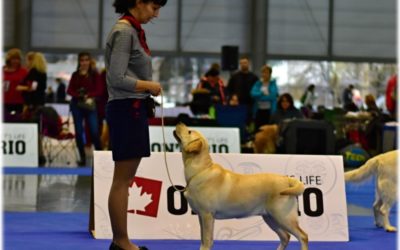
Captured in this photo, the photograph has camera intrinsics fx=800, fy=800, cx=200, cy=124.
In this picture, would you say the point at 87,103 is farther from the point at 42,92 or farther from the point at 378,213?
the point at 378,213

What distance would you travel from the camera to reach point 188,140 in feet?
12.6

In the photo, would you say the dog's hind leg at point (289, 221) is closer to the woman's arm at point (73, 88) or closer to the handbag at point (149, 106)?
the handbag at point (149, 106)

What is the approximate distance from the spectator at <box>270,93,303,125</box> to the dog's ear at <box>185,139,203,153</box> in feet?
22.2

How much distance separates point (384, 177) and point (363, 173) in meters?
0.15

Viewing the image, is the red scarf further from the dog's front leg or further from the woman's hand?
the dog's front leg

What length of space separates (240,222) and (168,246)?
19.8 inches

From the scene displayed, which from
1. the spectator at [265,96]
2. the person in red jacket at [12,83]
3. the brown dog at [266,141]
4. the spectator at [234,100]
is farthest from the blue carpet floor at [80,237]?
the spectator at [234,100]

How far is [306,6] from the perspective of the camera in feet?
67.7

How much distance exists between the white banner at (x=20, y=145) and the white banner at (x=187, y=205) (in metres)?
→ 4.64

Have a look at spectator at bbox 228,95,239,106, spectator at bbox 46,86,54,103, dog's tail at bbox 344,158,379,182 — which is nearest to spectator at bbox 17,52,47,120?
spectator at bbox 228,95,239,106

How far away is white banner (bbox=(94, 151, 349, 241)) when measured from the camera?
462 cm

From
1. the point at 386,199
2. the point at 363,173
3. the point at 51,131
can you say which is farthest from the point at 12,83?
the point at 386,199

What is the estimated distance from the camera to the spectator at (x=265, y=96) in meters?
10.9

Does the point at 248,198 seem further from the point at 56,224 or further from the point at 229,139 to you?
the point at 229,139
